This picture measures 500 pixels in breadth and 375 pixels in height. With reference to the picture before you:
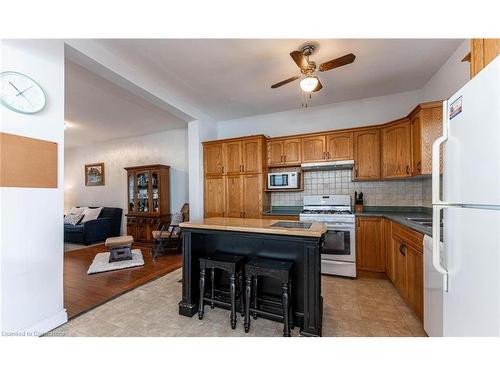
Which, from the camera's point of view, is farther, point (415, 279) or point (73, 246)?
point (73, 246)

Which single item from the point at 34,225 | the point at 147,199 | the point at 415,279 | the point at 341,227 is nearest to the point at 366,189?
the point at 341,227

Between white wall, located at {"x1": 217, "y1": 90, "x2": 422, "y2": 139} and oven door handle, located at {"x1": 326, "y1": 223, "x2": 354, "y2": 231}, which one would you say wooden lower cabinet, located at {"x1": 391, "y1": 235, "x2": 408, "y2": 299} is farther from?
white wall, located at {"x1": 217, "y1": 90, "x2": 422, "y2": 139}

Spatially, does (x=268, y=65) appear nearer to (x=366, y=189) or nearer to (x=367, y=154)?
(x=367, y=154)

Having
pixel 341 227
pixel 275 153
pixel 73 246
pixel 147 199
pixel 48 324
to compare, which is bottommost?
pixel 73 246

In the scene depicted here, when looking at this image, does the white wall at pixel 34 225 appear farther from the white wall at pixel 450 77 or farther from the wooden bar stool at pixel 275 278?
the white wall at pixel 450 77

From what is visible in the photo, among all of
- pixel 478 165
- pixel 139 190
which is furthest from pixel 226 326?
pixel 139 190

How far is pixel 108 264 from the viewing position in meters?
3.47

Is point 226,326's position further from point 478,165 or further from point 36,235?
point 478,165

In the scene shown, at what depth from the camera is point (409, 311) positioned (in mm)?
2129

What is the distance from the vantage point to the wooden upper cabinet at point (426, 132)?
243 cm

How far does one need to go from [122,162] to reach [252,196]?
13.9 feet

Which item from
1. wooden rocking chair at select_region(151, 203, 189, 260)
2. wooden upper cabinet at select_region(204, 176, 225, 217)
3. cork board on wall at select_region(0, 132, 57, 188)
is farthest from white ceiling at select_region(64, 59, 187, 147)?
wooden rocking chair at select_region(151, 203, 189, 260)

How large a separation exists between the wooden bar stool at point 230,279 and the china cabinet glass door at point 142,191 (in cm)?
364
